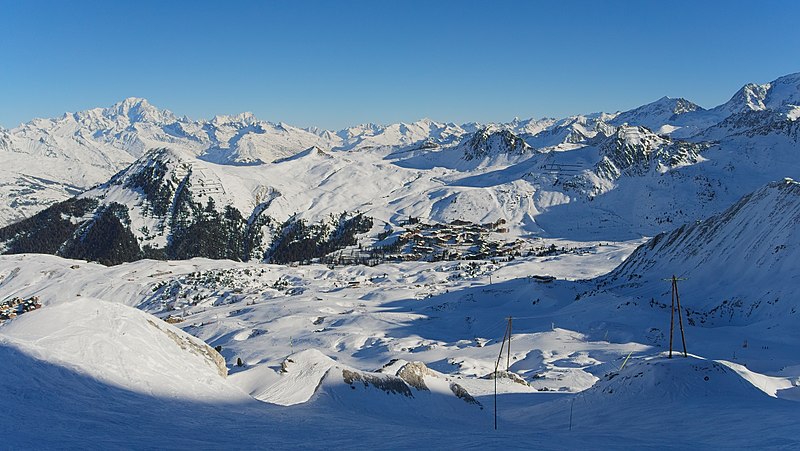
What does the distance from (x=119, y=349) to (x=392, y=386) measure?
1088 centimetres

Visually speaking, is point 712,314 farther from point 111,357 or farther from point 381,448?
point 111,357

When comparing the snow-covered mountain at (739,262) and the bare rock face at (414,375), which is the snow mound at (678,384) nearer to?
the bare rock face at (414,375)

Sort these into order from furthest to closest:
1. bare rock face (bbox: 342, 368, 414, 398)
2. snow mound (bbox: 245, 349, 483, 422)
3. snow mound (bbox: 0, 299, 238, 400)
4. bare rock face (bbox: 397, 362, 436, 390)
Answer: bare rock face (bbox: 397, 362, 436, 390) → bare rock face (bbox: 342, 368, 414, 398) → snow mound (bbox: 245, 349, 483, 422) → snow mound (bbox: 0, 299, 238, 400)

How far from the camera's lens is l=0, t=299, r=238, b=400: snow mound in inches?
613

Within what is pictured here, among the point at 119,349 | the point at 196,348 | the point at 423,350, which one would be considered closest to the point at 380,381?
the point at 196,348

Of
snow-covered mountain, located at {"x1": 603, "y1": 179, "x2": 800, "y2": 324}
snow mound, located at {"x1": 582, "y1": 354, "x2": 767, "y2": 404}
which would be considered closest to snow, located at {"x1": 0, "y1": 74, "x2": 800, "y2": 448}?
snow mound, located at {"x1": 582, "y1": 354, "x2": 767, "y2": 404}

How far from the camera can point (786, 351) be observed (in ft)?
120

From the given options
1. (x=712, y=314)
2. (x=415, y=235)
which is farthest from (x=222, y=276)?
(x=712, y=314)

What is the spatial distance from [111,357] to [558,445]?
14553 millimetres

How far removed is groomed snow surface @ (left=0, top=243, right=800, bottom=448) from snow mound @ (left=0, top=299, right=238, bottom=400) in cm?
7

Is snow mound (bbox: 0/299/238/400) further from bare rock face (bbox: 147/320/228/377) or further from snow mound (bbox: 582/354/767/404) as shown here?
snow mound (bbox: 582/354/767/404)

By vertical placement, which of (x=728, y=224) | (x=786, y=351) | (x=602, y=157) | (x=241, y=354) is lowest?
(x=241, y=354)

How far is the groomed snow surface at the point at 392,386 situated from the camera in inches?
528

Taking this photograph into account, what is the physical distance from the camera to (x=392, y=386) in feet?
72.3
